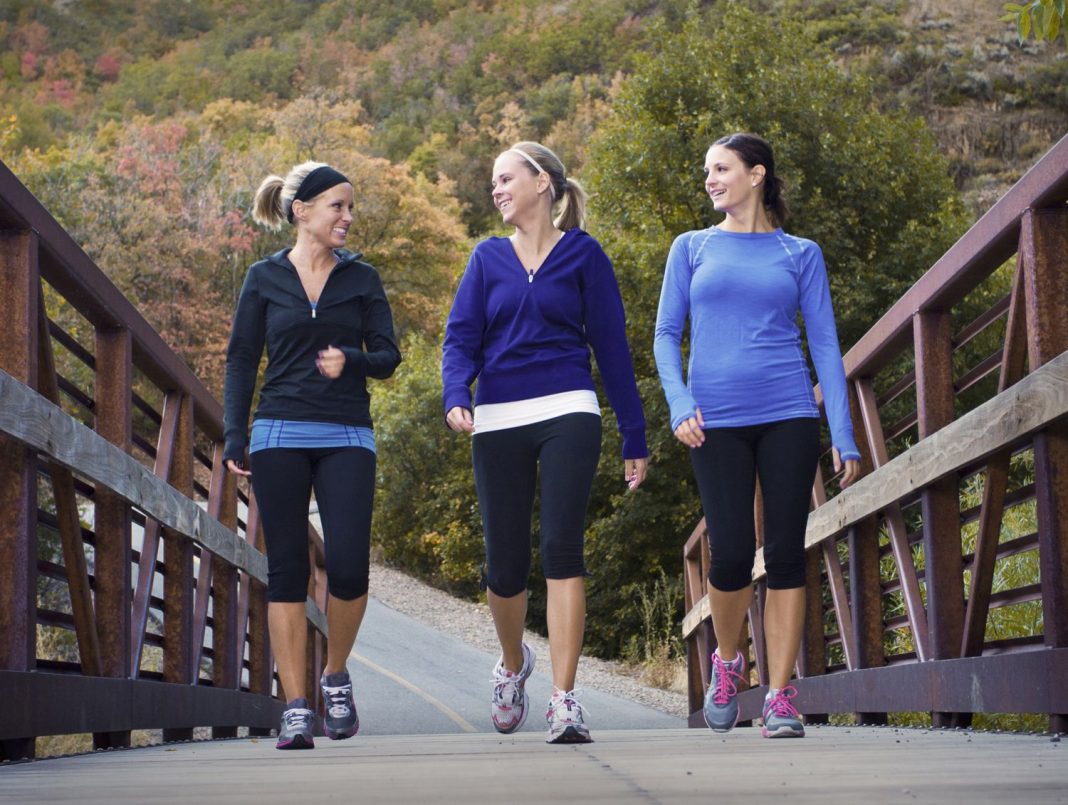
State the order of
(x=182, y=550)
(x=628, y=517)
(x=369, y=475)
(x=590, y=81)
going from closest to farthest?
(x=369, y=475), (x=182, y=550), (x=628, y=517), (x=590, y=81)

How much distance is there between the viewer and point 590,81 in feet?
200

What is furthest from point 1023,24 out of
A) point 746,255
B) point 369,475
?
point 369,475

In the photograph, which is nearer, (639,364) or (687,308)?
(687,308)

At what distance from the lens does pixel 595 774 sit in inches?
112

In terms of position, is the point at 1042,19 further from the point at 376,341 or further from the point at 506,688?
the point at 506,688

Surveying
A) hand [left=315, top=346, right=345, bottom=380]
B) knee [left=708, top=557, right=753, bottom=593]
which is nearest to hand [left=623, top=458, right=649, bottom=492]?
knee [left=708, top=557, right=753, bottom=593]

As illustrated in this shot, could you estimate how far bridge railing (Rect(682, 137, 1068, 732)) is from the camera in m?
3.70

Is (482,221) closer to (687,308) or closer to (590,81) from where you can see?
(590,81)

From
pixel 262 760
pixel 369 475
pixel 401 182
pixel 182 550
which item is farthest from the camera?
pixel 401 182

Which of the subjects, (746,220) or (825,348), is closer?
(825,348)

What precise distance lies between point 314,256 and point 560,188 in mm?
890

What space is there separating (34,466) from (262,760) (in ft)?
3.27

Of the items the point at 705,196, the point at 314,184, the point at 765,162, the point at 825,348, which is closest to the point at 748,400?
the point at 825,348

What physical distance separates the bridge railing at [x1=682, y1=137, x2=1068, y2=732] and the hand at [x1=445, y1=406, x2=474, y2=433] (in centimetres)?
149
